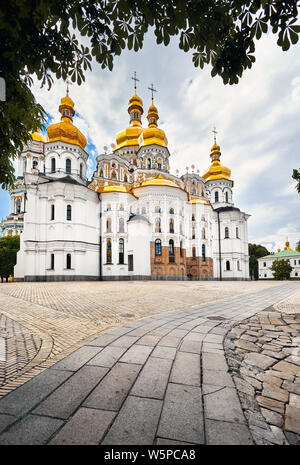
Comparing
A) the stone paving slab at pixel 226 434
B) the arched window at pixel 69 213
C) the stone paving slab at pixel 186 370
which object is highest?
the arched window at pixel 69 213

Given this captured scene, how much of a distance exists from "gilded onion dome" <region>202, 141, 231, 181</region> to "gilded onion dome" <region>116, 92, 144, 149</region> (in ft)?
56.0

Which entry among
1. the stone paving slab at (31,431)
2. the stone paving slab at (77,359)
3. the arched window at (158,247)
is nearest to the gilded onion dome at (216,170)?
the arched window at (158,247)

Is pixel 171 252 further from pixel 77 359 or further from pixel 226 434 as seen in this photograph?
pixel 226 434

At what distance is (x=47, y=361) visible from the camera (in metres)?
3.21

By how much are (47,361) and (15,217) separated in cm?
5242

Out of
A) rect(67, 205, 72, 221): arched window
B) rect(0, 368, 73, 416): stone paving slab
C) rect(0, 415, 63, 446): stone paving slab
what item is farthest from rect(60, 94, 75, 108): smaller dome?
rect(0, 415, 63, 446): stone paving slab

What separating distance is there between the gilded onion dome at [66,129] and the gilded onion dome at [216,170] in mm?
27392

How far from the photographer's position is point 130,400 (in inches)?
86.7

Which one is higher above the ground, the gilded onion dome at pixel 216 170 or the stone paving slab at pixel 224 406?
the gilded onion dome at pixel 216 170

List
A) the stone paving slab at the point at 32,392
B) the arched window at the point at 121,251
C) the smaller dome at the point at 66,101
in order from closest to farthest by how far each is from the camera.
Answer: the stone paving slab at the point at 32,392
the arched window at the point at 121,251
the smaller dome at the point at 66,101

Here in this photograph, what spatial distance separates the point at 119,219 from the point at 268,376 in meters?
30.7

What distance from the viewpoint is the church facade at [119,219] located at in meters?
29.3

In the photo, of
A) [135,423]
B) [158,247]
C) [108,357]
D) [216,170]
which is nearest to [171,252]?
[158,247]

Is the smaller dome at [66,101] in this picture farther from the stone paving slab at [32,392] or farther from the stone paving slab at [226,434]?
the stone paving slab at [226,434]
